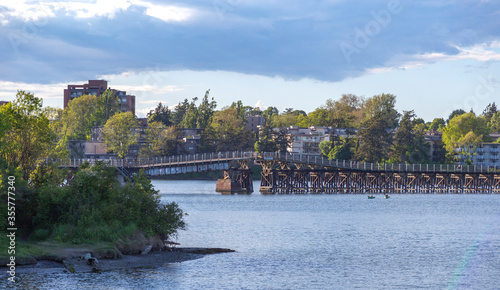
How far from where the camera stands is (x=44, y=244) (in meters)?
44.6

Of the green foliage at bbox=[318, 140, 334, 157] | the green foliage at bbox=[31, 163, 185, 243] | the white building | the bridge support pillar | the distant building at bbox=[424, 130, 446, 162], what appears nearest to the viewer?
the green foliage at bbox=[31, 163, 185, 243]

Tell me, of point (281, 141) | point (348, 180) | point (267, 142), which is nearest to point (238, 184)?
point (348, 180)

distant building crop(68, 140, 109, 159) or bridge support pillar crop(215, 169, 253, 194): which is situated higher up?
distant building crop(68, 140, 109, 159)

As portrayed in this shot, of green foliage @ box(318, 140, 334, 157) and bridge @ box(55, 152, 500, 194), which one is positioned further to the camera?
green foliage @ box(318, 140, 334, 157)

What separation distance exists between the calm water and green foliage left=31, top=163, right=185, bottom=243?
166 inches

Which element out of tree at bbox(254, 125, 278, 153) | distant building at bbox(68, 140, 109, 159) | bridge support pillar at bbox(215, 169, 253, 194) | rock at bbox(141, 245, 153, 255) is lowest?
rock at bbox(141, 245, 153, 255)

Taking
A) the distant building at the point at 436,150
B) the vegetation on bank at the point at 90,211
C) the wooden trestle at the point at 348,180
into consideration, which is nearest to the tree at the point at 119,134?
the wooden trestle at the point at 348,180

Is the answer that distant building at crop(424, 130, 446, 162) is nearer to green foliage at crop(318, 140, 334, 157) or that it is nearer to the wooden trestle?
green foliage at crop(318, 140, 334, 157)

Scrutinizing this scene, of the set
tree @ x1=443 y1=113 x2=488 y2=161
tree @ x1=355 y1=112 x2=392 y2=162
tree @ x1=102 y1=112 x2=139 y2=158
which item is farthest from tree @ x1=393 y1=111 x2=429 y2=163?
tree @ x1=102 y1=112 x2=139 y2=158

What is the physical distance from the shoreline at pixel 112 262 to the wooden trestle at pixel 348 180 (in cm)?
7678

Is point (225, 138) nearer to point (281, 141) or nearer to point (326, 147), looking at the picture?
point (281, 141)

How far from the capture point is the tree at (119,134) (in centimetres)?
17025

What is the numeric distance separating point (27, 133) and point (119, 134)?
10251 centimetres

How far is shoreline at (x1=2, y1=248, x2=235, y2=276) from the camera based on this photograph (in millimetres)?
41094
